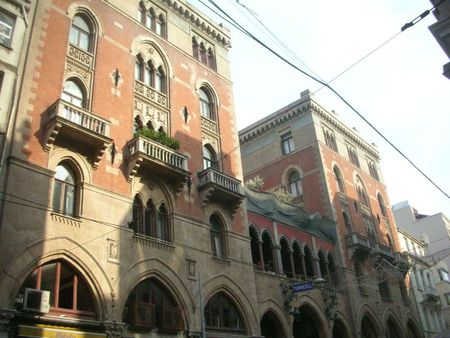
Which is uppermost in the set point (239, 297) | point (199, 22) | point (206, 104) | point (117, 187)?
point (199, 22)

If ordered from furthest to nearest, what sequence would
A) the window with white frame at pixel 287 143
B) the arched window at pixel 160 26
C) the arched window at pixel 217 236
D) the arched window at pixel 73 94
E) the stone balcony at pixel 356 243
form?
the window with white frame at pixel 287 143 < the stone balcony at pixel 356 243 < the arched window at pixel 160 26 < the arched window at pixel 217 236 < the arched window at pixel 73 94

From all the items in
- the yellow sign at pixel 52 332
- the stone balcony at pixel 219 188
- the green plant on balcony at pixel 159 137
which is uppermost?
the green plant on balcony at pixel 159 137

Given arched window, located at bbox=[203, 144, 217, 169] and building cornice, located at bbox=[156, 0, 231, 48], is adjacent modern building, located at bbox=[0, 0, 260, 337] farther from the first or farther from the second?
building cornice, located at bbox=[156, 0, 231, 48]

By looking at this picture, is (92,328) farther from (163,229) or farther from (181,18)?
(181,18)

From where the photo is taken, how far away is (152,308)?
62.7 ft

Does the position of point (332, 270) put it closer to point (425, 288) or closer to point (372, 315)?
point (372, 315)

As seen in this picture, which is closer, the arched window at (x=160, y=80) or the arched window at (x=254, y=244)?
the arched window at (x=160, y=80)

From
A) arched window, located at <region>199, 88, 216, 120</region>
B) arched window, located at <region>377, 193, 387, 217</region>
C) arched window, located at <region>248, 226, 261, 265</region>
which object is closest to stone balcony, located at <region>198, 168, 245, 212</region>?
arched window, located at <region>248, 226, 261, 265</region>

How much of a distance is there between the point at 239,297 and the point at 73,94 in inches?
480

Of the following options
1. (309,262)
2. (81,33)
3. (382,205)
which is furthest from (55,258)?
(382,205)

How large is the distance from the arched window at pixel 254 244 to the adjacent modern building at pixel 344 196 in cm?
406

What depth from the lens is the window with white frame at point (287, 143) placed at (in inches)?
1625

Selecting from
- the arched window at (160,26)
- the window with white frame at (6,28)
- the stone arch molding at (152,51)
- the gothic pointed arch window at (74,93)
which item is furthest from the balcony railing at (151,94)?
the window with white frame at (6,28)

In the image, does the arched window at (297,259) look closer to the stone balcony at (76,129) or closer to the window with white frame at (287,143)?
the window with white frame at (287,143)
